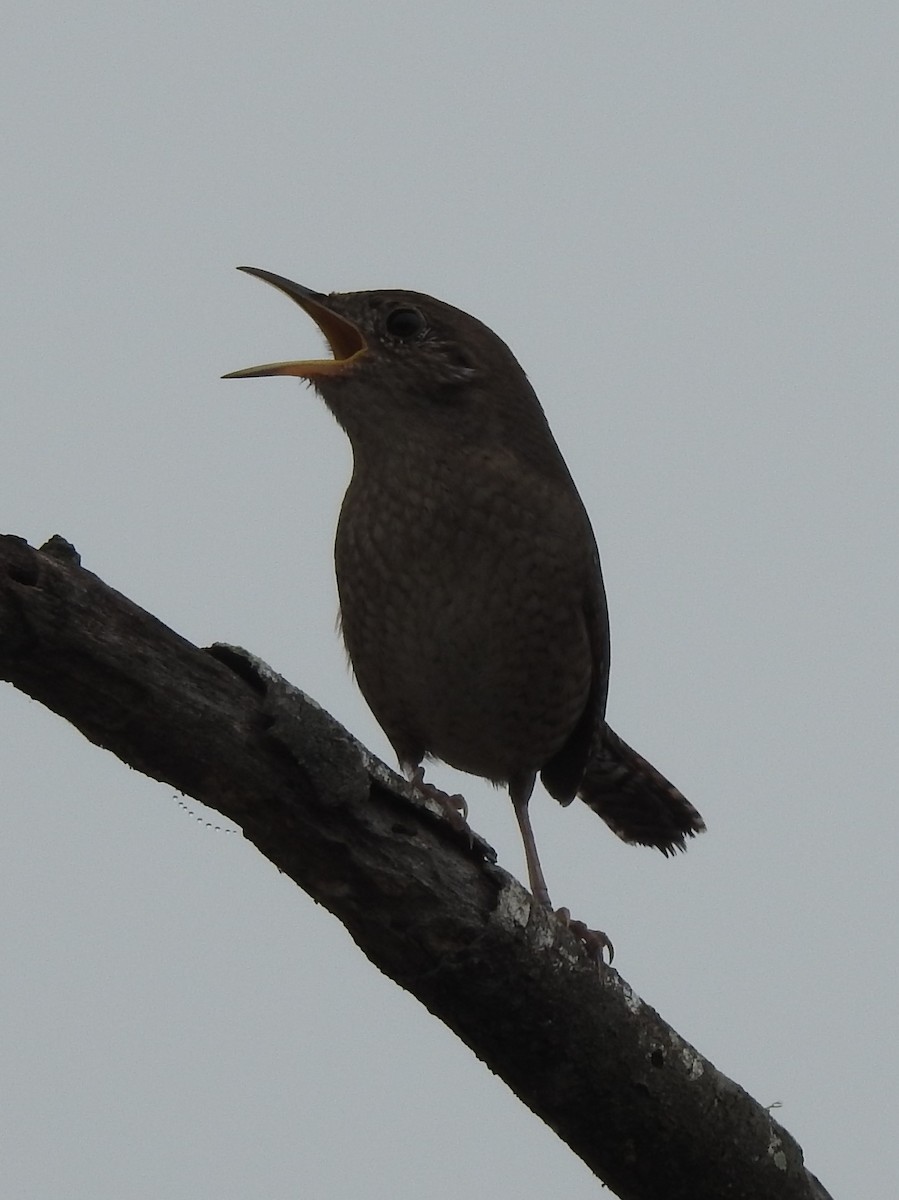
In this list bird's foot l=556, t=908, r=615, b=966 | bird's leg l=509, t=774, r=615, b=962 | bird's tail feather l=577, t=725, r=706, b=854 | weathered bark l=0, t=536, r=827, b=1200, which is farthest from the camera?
bird's tail feather l=577, t=725, r=706, b=854

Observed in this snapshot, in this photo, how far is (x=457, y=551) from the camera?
14.4 ft

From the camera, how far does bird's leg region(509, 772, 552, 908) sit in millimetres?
4820

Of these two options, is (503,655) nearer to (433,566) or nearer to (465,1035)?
(433,566)

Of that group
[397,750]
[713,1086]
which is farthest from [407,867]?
[397,750]

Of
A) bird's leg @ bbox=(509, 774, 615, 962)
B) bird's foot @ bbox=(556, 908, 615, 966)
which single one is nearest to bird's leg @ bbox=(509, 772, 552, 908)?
bird's leg @ bbox=(509, 774, 615, 962)

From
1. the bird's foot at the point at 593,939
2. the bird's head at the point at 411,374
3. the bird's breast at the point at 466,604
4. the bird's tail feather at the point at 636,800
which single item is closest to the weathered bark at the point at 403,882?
the bird's foot at the point at 593,939

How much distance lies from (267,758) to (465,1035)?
858 mm

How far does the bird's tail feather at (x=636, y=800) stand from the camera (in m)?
5.86

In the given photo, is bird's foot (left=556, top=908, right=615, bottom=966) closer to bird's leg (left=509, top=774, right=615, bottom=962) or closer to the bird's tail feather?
bird's leg (left=509, top=774, right=615, bottom=962)

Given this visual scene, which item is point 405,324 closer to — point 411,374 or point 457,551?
point 411,374

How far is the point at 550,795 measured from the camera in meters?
5.36

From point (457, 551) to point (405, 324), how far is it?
2.83ft

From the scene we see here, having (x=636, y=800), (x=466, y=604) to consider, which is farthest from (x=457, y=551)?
(x=636, y=800)

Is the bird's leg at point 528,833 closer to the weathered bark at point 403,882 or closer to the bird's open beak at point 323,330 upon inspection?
the weathered bark at point 403,882
